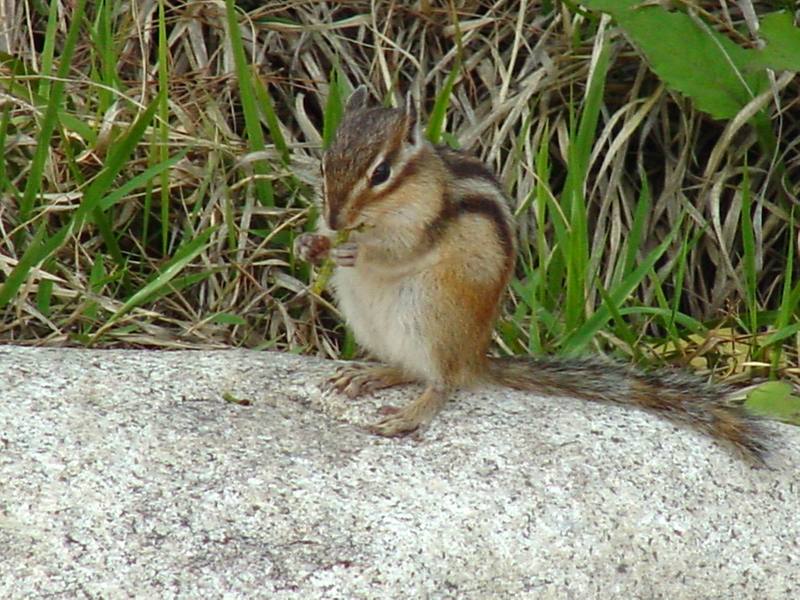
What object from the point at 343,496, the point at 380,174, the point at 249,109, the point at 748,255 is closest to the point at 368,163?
the point at 380,174

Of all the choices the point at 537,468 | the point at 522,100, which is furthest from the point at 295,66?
the point at 537,468

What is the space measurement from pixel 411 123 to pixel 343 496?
98cm

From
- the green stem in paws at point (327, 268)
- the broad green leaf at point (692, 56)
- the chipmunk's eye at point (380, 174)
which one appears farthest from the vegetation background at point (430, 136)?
the chipmunk's eye at point (380, 174)

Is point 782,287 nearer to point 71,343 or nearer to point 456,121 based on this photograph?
point 456,121

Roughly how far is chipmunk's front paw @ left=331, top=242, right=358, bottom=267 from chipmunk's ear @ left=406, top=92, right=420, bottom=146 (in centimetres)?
28

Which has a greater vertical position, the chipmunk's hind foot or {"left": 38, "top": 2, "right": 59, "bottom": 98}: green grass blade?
{"left": 38, "top": 2, "right": 59, "bottom": 98}: green grass blade

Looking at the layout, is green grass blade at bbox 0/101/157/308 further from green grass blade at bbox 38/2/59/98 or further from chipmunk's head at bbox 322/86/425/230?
chipmunk's head at bbox 322/86/425/230

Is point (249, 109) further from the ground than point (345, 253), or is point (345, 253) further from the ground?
point (249, 109)

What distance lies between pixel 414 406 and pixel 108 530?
33.8 inches

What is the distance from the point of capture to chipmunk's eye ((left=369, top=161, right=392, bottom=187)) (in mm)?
3307

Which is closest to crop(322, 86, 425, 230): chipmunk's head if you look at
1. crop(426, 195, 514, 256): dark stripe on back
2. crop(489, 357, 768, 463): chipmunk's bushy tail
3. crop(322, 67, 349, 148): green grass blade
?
crop(426, 195, 514, 256): dark stripe on back

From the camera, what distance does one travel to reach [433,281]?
3.43 meters

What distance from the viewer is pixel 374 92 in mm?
4695

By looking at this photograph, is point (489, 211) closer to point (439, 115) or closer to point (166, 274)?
point (439, 115)
